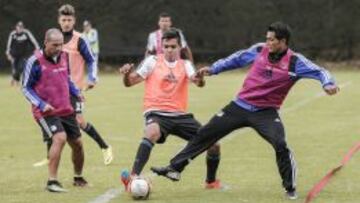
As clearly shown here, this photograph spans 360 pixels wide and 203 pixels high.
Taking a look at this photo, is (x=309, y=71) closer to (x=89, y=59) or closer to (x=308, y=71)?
(x=308, y=71)

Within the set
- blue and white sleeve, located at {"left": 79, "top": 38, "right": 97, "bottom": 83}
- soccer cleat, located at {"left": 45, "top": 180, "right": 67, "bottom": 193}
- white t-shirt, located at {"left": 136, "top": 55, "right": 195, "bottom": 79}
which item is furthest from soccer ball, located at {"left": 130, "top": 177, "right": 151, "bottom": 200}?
blue and white sleeve, located at {"left": 79, "top": 38, "right": 97, "bottom": 83}

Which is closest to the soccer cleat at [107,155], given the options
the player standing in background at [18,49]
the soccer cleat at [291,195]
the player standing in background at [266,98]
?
the player standing in background at [266,98]

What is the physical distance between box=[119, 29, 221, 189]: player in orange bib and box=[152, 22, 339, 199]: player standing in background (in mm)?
230

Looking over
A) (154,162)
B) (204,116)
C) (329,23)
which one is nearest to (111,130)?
(204,116)

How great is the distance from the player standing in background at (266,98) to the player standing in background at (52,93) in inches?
41.2

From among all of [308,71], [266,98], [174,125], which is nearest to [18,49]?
[174,125]

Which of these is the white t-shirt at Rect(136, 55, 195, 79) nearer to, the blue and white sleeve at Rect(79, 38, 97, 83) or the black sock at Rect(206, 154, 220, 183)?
the black sock at Rect(206, 154, 220, 183)

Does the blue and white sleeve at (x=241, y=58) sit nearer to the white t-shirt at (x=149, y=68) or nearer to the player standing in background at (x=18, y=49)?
the white t-shirt at (x=149, y=68)

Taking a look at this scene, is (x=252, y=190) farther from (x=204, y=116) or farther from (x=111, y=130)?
(x=204, y=116)

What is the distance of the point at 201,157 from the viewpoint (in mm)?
12242

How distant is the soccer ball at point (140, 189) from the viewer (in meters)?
8.80

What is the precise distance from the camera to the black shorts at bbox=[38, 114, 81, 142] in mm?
9430

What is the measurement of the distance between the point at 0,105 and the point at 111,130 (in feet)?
20.5

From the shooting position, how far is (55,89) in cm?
954
